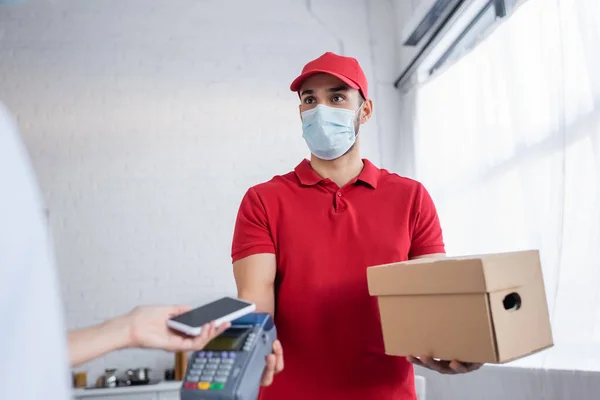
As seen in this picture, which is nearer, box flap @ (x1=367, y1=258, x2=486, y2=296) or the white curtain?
box flap @ (x1=367, y1=258, x2=486, y2=296)

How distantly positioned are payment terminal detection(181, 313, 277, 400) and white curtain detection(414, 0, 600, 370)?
0.93 meters

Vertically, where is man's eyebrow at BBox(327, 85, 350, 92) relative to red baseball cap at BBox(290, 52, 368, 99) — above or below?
below

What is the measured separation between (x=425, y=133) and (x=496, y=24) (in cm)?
81

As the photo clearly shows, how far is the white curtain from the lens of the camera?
1383 millimetres

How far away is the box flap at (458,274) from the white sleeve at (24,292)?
0.73 m

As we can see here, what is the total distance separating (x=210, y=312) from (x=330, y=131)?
732 mm

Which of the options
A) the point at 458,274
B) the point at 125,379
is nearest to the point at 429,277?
the point at 458,274

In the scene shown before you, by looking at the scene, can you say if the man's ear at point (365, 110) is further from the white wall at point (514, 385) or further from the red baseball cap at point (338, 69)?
the white wall at point (514, 385)

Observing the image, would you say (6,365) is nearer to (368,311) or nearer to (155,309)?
(155,309)

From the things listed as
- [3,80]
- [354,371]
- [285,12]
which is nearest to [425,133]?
[285,12]

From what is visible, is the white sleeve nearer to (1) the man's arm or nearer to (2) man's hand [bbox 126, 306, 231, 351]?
(2) man's hand [bbox 126, 306, 231, 351]

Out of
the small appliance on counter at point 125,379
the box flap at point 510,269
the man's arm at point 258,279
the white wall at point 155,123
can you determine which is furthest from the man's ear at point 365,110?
the small appliance on counter at point 125,379

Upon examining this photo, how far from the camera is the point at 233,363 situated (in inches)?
31.0

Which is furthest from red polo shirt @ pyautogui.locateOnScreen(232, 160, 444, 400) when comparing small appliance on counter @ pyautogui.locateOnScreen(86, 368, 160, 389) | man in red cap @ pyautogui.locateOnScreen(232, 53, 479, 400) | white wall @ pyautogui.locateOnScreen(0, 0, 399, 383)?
white wall @ pyautogui.locateOnScreen(0, 0, 399, 383)
